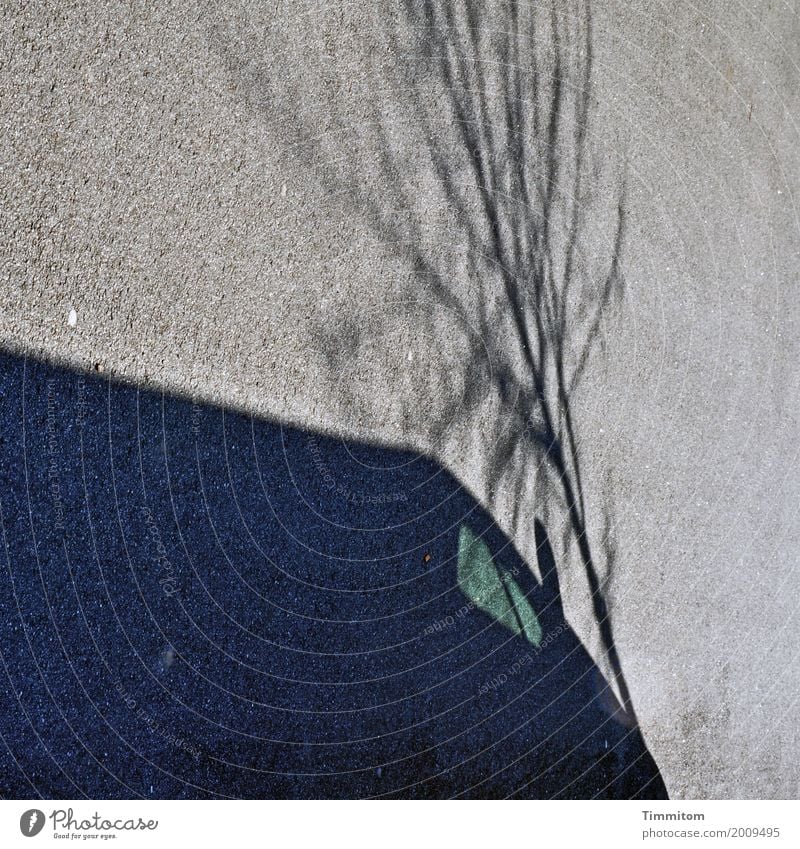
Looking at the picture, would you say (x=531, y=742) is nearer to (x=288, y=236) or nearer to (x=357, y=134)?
(x=288, y=236)

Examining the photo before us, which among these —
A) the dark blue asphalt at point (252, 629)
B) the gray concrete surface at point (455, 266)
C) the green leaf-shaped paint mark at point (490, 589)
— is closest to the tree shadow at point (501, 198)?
the gray concrete surface at point (455, 266)

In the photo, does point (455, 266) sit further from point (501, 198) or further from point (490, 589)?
point (490, 589)

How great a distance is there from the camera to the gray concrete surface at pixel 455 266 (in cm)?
353

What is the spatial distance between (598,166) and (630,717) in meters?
2.90

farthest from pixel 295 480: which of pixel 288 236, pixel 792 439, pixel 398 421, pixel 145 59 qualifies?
pixel 792 439

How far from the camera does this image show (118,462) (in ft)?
11.7

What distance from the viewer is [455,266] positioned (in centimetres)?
416

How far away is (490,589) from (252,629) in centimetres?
118
